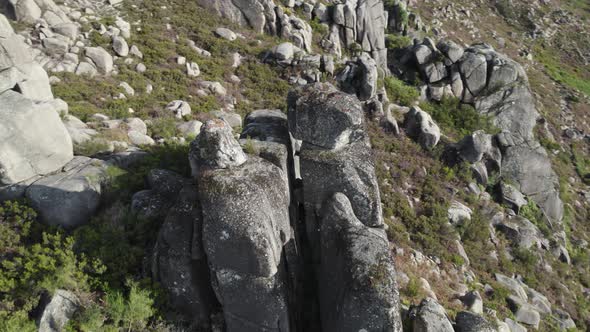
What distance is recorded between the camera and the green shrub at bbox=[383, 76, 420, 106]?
103 ft

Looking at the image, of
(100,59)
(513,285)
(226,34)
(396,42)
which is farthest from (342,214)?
(396,42)

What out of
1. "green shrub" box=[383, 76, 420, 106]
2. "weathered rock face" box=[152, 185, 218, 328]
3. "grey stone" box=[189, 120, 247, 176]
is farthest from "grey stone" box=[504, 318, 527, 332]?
"green shrub" box=[383, 76, 420, 106]

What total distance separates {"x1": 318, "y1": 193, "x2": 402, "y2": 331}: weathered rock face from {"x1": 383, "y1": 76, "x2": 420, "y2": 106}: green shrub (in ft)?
72.3

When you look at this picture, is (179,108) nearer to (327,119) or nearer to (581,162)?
(327,119)

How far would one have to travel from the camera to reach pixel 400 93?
1247 inches

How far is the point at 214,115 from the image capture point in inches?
925

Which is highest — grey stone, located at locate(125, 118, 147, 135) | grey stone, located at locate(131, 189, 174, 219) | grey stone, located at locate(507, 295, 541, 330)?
grey stone, located at locate(131, 189, 174, 219)

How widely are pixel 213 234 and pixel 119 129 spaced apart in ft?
35.6

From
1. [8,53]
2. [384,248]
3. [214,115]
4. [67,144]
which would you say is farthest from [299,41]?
[384,248]

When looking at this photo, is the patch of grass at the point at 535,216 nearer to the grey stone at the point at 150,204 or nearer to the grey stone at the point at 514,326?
the grey stone at the point at 514,326

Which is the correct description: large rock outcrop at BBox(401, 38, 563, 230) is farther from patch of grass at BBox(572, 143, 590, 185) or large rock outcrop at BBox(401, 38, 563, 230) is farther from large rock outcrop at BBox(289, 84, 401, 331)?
large rock outcrop at BBox(289, 84, 401, 331)

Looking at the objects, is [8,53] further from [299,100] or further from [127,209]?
[299,100]

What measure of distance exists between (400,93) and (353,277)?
24519 mm

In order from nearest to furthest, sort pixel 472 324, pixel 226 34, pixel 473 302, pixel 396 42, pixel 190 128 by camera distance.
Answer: pixel 472 324 < pixel 473 302 < pixel 190 128 < pixel 226 34 < pixel 396 42
